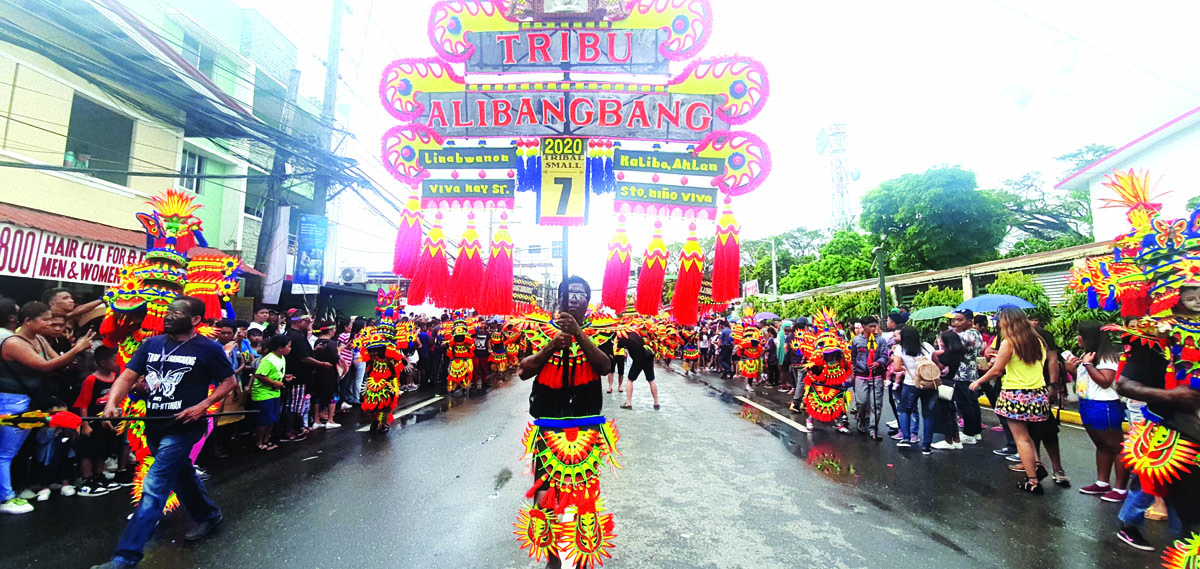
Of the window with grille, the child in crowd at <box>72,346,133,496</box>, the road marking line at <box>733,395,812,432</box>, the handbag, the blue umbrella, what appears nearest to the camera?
the child in crowd at <box>72,346,133,496</box>

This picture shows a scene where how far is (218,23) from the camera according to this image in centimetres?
1348

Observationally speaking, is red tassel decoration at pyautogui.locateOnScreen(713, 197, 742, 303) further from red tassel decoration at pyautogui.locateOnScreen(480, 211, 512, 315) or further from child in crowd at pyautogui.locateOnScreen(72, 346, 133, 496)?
child in crowd at pyautogui.locateOnScreen(72, 346, 133, 496)

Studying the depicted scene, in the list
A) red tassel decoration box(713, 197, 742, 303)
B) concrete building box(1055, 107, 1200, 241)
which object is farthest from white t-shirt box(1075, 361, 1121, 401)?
concrete building box(1055, 107, 1200, 241)

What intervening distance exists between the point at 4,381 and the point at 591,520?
4.54 m

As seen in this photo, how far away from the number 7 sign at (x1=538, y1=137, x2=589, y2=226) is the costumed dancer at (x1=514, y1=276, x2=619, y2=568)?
0.60 metres

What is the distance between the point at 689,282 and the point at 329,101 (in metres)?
11.0

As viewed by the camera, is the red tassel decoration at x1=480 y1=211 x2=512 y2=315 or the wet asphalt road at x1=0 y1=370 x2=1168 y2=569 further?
the red tassel decoration at x1=480 y1=211 x2=512 y2=315

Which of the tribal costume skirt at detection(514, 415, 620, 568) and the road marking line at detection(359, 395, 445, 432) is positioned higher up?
the tribal costume skirt at detection(514, 415, 620, 568)

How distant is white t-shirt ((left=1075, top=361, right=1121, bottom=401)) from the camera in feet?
13.5

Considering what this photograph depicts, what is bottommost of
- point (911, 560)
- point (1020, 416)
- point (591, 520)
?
point (911, 560)

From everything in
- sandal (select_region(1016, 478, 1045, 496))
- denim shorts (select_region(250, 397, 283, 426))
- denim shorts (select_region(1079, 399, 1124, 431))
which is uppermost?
denim shorts (select_region(1079, 399, 1124, 431))

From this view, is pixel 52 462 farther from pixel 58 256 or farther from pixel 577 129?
pixel 58 256

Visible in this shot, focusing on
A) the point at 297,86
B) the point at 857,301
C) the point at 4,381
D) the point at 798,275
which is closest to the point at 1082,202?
the point at 798,275

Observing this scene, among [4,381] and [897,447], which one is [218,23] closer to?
[4,381]
